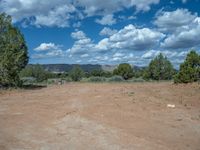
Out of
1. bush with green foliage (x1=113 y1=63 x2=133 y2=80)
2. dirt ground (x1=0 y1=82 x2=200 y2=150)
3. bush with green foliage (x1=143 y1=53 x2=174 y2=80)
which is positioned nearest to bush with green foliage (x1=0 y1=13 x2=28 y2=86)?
dirt ground (x1=0 y1=82 x2=200 y2=150)

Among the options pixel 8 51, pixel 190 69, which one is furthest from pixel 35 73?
pixel 190 69

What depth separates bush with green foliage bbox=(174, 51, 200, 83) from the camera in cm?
3078

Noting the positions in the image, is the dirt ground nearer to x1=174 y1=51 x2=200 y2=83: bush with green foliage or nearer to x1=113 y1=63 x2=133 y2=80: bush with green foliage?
x1=174 y1=51 x2=200 y2=83: bush with green foliage

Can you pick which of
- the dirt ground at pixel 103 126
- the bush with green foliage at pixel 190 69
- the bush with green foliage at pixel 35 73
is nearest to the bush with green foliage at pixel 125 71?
the bush with green foliage at pixel 35 73

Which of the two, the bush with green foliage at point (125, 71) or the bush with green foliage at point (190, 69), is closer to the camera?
the bush with green foliage at point (190, 69)

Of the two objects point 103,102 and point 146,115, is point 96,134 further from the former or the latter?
point 103,102

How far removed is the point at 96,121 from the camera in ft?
40.2

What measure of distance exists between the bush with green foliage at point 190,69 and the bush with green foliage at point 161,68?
24.5 m

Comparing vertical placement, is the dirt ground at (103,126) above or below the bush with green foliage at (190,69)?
below

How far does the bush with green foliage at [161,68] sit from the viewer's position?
184ft

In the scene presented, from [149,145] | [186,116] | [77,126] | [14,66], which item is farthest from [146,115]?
[14,66]

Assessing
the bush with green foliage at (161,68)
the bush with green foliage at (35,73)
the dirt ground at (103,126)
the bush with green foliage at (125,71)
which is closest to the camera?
the dirt ground at (103,126)

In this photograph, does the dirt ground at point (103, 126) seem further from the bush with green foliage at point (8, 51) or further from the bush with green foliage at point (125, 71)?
the bush with green foliage at point (125, 71)

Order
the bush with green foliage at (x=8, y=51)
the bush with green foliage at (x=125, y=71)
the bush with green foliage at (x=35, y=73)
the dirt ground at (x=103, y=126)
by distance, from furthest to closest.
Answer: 1. the bush with green foliage at (x=35, y=73)
2. the bush with green foliage at (x=125, y=71)
3. the bush with green foliage at (x=8, y=51)
4. the dirt ground at (x=103, y=126)
